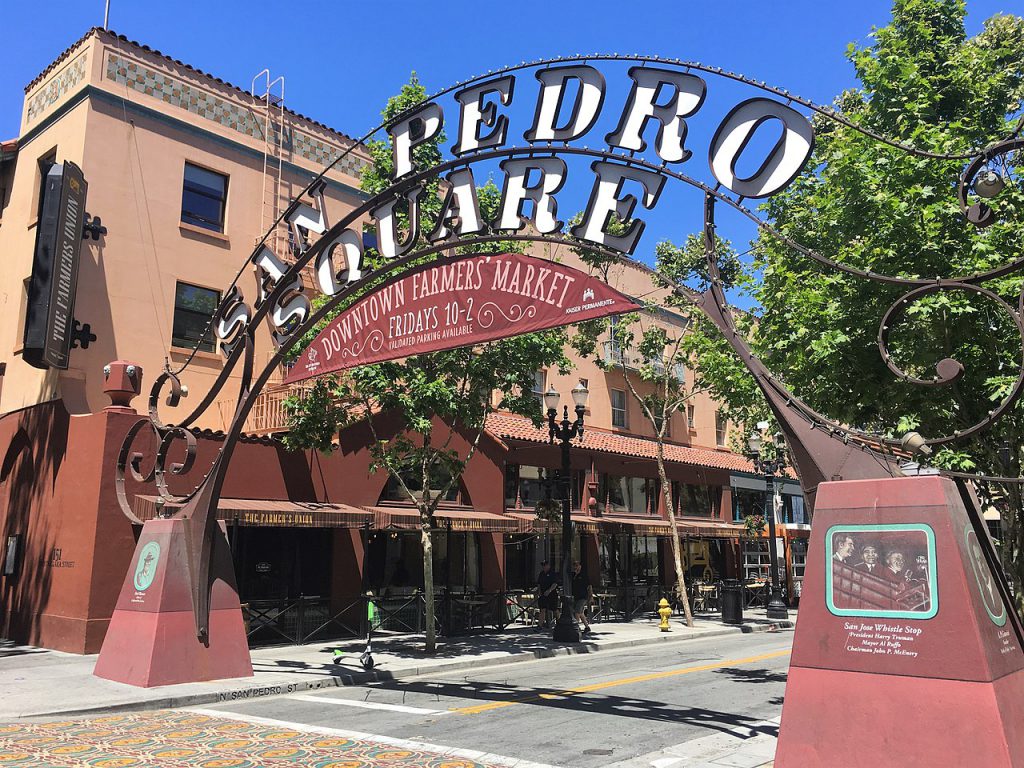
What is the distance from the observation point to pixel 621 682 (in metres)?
13.4

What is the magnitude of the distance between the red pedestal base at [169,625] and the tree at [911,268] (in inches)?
377

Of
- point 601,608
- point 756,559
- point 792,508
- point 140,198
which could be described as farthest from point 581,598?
point 792,508

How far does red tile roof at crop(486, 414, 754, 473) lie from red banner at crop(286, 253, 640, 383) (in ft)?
39.4

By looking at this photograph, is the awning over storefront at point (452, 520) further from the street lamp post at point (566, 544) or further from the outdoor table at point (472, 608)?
the street lamp post at point (566, 544)

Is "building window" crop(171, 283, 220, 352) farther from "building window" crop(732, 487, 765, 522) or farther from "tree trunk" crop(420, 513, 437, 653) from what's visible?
"building window" crop(732, 487, 765, 522)

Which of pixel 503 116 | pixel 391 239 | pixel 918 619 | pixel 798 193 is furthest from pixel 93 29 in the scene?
pixel 918 619

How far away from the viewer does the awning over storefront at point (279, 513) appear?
16.3 meters

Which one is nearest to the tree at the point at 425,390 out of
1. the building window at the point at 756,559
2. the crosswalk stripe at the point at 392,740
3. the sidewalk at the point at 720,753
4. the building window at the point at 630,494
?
the crosswalk stripe at the point at 392,740

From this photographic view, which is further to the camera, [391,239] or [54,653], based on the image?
[54,653]

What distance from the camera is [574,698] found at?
11.7 meters

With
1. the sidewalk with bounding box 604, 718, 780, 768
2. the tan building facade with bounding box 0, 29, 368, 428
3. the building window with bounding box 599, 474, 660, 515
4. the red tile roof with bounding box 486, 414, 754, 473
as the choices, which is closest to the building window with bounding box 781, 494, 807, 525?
the red tile roof with bounding box 486, 414, 754, 473

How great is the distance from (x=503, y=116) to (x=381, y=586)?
544 inches

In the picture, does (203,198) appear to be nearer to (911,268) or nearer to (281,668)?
(281,668)

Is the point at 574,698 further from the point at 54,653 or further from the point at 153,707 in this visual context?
the point at 54,653
